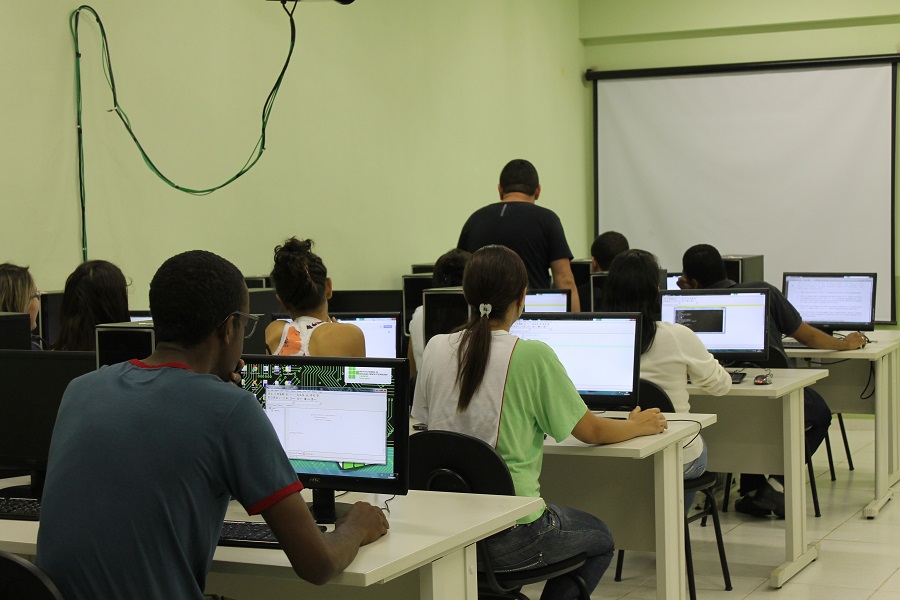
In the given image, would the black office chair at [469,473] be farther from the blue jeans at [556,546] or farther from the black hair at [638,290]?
the black hair at [638,290]

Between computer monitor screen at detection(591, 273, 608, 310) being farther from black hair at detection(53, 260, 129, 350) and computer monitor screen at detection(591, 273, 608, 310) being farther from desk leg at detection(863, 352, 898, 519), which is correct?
black hair at detection(53, 260, 129, 350)

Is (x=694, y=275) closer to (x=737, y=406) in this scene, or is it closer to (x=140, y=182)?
(x=737, y=406)

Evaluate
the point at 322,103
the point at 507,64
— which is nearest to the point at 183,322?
the point at 322,103

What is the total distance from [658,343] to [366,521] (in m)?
2.02

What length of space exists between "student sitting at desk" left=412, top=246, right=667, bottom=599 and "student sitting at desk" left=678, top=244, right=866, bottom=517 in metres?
2.33

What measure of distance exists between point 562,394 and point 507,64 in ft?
18.3

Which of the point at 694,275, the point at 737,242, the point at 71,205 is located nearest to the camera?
the point at 71,205

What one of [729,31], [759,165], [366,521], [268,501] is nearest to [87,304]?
[366,521]

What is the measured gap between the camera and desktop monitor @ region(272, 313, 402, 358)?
427 centimetres

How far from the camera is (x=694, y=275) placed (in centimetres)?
510

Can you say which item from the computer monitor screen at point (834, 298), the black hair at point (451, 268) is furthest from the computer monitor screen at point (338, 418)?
the computer monitor screen at point (834, 298)

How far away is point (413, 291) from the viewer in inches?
230

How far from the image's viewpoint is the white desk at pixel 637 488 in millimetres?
3176

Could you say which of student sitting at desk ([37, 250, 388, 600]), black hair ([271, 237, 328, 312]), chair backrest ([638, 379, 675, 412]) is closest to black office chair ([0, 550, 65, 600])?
student sitting at desk ([37, 250, 388, 600])
